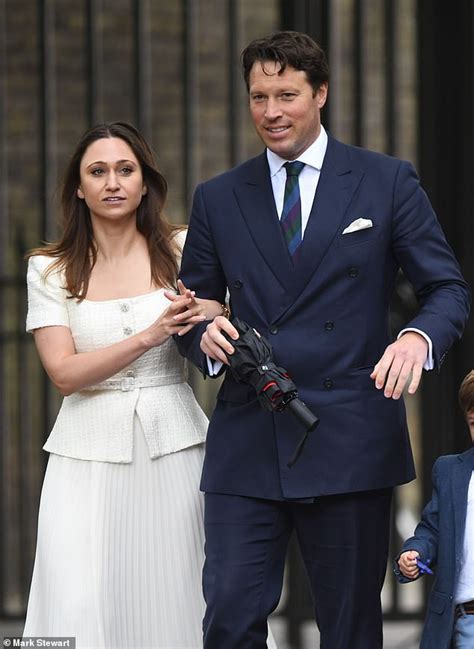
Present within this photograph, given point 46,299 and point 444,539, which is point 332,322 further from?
point 46,299

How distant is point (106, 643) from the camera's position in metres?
3.62

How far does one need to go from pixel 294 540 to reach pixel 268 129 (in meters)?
2.40

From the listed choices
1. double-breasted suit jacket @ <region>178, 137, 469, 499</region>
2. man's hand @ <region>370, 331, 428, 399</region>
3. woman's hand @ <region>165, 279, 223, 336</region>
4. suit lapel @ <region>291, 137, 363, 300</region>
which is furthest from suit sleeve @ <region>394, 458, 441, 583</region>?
woman's hand @ <region>165, 279, 223, 336</region>

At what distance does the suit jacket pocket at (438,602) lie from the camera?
3119 millimetres

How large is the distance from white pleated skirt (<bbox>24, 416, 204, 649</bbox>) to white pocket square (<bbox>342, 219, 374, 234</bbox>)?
2.47 ft

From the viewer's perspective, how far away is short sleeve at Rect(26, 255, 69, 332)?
143 inches

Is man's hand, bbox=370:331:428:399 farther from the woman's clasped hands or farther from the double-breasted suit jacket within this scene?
the woman's clasped hands

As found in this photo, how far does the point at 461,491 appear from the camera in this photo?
3166mm

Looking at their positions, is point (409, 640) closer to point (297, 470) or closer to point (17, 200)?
point (297, 470)

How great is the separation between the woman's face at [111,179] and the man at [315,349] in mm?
389

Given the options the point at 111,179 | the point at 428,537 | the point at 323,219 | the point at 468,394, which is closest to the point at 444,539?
the point at 428,537

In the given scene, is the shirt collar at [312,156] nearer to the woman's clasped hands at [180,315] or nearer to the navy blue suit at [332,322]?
the navy blue suit at [332,322]

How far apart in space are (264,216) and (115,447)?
701 millimetres

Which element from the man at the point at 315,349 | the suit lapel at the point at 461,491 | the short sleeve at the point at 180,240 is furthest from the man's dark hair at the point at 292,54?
the suit lapel at the point at 461,491
